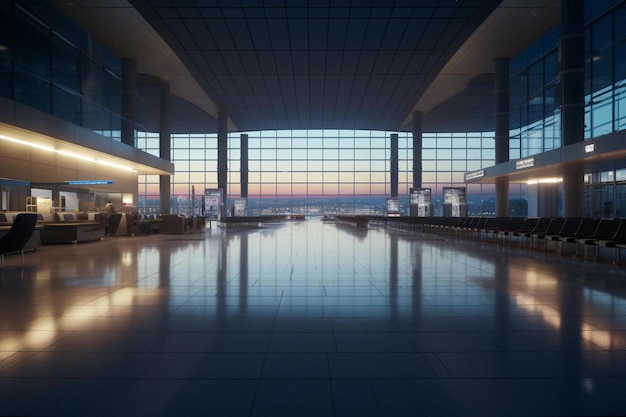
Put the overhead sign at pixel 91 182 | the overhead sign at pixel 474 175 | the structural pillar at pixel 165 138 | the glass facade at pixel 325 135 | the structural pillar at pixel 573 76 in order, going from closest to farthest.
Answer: the structural pillar at pixel 573 76, the glass facade at pixel 325 135, the overhead sign at pixel 91 182, the overhead sign at pixel 474 175, the structural pillar at pixel 165 138

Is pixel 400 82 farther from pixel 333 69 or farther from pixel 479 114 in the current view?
pixel 479 114

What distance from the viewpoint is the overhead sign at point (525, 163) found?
18.5 m

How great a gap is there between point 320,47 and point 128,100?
10.5 meters

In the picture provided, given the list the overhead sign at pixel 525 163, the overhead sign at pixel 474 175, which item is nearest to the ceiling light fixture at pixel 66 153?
the overhead sign at pixel 525 163

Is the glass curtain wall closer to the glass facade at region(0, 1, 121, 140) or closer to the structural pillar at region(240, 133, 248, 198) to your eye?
the structural pillar at region(240, 133, 248, 198)

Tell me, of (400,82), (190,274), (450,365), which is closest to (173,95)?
(400,82)

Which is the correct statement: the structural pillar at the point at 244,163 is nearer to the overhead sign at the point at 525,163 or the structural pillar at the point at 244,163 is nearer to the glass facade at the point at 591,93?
the glass facade at the point at 591,93

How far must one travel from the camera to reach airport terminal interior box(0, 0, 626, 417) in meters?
2.97

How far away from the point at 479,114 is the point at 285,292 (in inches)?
1297

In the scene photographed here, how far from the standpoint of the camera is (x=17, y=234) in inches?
330

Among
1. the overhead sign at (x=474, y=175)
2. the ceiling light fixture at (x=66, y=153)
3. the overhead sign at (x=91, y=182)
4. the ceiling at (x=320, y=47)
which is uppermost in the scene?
the ceiling at (x=320, y=47)

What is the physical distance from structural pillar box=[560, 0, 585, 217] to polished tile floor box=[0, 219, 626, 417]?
462 inches

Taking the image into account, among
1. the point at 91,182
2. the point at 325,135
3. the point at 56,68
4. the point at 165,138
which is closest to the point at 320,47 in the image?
the point at 56,68

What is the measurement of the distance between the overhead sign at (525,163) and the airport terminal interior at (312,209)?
1.10 m
